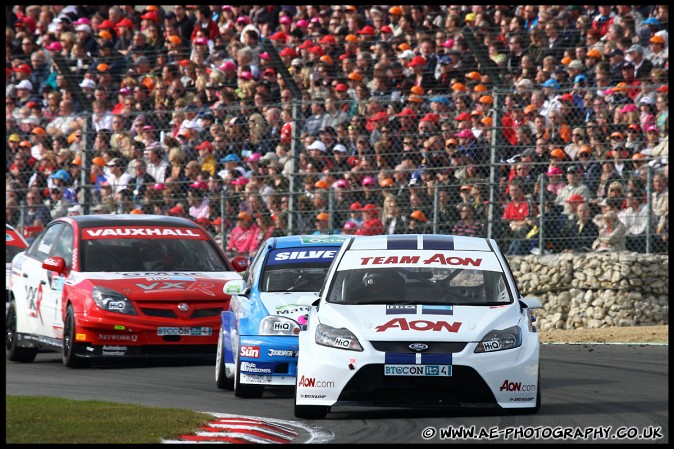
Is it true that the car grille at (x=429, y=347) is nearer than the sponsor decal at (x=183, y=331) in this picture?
Yes

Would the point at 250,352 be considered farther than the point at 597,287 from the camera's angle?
No

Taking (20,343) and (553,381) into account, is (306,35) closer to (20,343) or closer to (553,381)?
(20,343)

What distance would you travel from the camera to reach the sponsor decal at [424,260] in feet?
32.1

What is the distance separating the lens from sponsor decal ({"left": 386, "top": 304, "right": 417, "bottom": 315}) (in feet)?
30.0

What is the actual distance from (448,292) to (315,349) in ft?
4.02

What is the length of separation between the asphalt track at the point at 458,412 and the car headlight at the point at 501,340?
45cm

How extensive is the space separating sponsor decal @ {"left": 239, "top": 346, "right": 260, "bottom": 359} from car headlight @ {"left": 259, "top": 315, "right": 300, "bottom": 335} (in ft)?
0.45

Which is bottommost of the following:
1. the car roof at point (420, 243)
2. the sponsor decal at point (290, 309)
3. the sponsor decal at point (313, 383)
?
the sponsor decal at point (313, 383)

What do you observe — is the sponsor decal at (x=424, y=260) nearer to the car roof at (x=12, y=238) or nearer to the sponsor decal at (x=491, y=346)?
the sponsor decal at (x=491, y=346)

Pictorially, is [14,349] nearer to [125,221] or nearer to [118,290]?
[125,221]

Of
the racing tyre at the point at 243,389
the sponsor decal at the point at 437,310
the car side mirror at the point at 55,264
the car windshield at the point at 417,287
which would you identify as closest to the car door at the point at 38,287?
the car side mirror at the point at 55,264

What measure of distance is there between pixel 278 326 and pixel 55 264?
156 inches

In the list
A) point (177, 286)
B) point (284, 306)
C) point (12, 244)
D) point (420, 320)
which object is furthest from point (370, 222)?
point (420, 320)

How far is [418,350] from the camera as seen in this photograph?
872 cm
